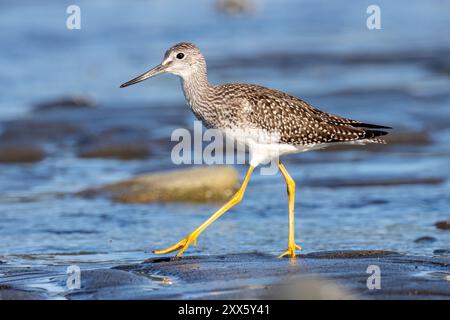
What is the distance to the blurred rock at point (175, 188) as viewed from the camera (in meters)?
11.8

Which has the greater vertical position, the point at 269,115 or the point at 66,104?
the point at 66,104

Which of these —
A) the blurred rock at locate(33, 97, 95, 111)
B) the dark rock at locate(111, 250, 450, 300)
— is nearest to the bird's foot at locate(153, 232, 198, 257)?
the dark rock at locate(111, 250, 450, 300)

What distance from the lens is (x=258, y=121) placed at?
921 cm

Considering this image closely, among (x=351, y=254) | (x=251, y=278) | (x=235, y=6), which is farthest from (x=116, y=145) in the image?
(x=235, y=6)

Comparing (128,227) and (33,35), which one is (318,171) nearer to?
(128,227)

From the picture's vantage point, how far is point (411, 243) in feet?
31.8

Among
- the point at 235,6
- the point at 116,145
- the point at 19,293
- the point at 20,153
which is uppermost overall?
the point at 235,6

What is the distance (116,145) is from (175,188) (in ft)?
11.2

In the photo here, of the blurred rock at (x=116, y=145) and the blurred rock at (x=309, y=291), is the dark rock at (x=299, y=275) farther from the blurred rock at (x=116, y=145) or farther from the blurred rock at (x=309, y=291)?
the blurred rock at (x=116, y=145)

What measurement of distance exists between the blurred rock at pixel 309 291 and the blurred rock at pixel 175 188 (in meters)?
Answer: 4.50

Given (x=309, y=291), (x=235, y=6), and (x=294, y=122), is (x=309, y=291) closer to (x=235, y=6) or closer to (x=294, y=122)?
(x=294, y=122)

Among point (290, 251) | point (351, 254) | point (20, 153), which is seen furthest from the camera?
point (20, 153)

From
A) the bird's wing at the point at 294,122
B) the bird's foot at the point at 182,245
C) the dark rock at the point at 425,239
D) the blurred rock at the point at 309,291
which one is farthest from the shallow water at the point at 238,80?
the blurred rock at the point at 309,291
